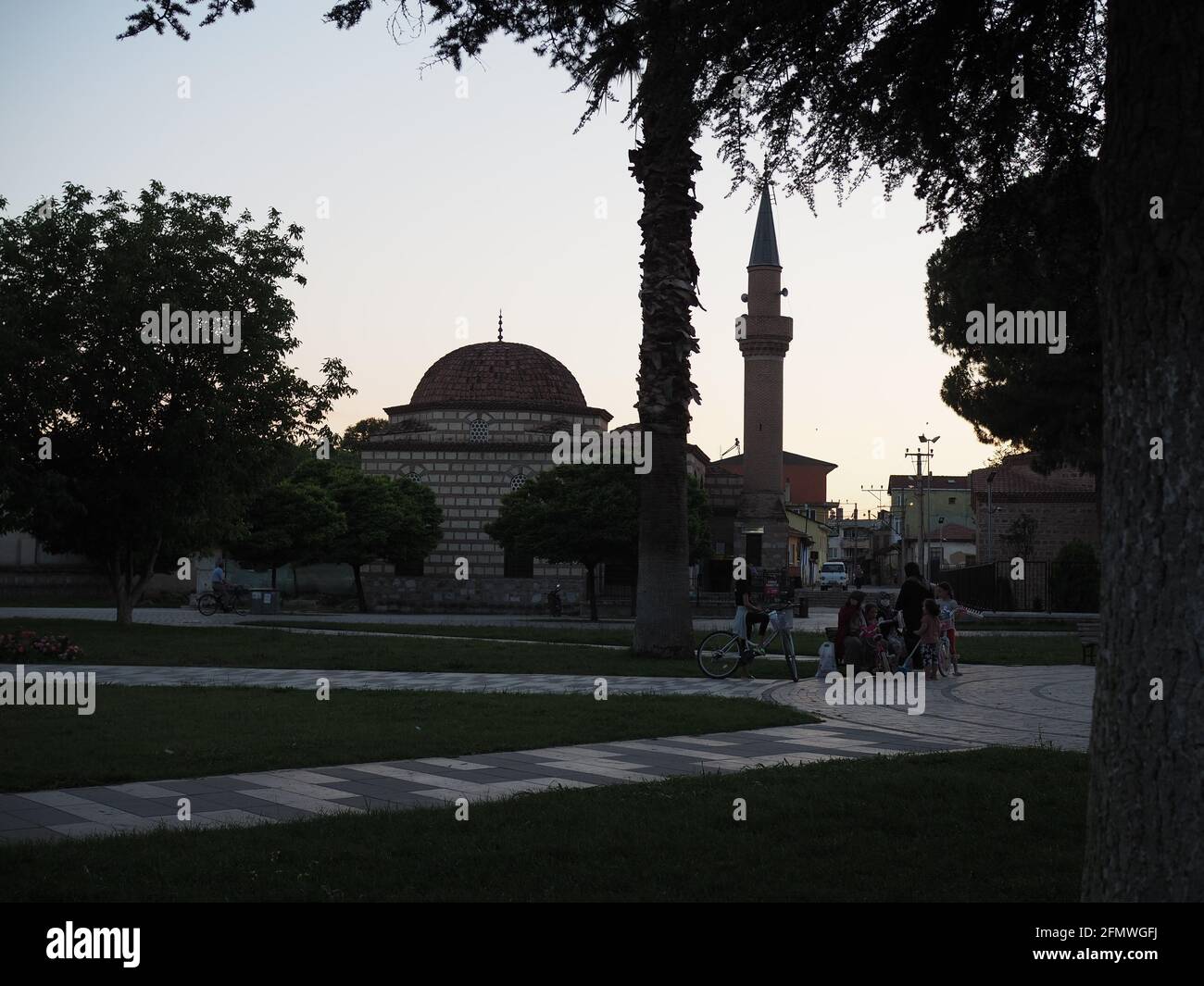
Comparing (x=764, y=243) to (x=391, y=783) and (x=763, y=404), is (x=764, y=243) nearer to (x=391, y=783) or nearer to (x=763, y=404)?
(x=763, y=404)

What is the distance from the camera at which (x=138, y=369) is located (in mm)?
24672

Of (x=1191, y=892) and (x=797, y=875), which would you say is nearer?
(x=1191, y=892)

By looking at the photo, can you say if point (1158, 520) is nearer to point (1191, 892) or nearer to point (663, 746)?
point (1191, 892)

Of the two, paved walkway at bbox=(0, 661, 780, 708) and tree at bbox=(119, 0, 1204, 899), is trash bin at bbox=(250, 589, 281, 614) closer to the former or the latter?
paved walkway at bbox=(0, 661, 780, 708)

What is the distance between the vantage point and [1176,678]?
4.07 meters

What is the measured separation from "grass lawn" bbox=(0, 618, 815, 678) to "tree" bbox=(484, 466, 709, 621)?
15.8 m

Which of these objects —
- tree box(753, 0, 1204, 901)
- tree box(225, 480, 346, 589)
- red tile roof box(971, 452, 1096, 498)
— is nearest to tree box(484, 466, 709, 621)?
tree box(225, 480, 346, 589)

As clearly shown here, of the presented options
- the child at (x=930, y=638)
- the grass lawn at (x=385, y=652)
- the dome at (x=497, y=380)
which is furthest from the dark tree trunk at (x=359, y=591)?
the child at (x=930, y=638)

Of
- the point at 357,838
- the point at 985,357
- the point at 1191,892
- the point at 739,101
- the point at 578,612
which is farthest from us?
the point at 578,612

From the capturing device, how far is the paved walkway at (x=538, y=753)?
7.25 metres

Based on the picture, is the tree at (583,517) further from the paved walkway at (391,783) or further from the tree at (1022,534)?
the paved walkway at (391,783)

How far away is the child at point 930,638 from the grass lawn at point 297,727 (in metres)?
4.41
